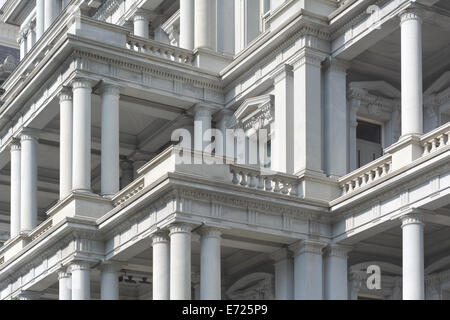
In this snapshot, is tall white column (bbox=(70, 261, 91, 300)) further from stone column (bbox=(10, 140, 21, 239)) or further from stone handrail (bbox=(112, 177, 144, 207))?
stone column (bbox=(10, 140, 21, 239))

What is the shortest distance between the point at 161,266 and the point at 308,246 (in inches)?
165

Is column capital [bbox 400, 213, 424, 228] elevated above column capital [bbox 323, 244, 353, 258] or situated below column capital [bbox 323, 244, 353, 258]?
above

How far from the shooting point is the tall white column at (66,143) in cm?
4244

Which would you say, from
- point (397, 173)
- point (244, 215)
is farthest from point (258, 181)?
point (397, 173)

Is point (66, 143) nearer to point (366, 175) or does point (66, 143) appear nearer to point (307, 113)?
point (307, 113)

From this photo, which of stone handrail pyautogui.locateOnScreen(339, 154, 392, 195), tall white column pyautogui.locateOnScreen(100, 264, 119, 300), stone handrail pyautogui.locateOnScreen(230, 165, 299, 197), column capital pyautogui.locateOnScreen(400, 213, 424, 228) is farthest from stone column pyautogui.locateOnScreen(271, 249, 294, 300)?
tall white column pyautogui.locateOnScreen(100, 264, 119, 300)

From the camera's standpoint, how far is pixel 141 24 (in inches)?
2133

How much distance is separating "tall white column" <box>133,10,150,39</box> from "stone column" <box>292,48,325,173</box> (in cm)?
1420

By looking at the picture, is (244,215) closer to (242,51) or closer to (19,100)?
(242,51)

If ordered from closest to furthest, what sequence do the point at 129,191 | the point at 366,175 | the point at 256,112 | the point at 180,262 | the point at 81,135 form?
the point at 180,262, the point at 366,175, the point at 129,191, the point at 81,135, the point at 256,112

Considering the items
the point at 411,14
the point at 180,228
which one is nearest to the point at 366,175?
the point at 411,14

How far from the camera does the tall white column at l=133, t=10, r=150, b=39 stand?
53.9 meters

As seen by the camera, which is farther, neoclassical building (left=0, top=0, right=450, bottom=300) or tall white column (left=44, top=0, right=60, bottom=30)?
tall white column (left=44, top=0, right=60, bottom=30)

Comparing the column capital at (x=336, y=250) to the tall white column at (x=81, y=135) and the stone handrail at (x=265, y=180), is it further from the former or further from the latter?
the tall white column at (x=81, y=135)
